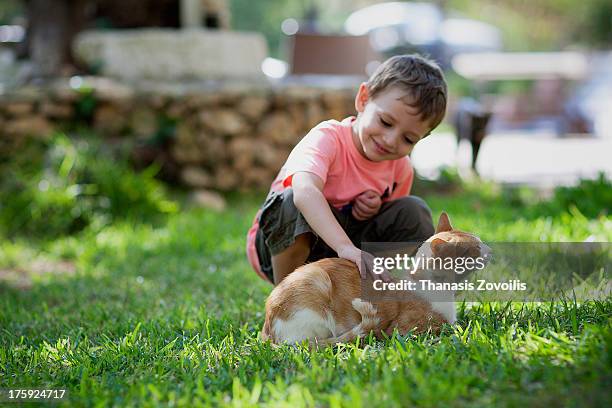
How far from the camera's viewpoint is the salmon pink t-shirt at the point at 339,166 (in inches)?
111

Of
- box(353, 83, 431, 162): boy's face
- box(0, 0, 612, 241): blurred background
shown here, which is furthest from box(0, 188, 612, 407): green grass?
box(0, 0, 612, 241): blurred background

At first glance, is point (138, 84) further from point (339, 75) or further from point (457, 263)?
point (457, 263)

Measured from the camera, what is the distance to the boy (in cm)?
267

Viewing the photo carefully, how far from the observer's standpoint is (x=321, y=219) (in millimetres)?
2594

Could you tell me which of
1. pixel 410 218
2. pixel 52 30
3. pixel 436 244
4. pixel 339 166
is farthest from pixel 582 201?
pixel 52 30

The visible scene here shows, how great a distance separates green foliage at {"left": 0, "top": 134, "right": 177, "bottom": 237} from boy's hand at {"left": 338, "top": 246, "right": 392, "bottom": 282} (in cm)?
356

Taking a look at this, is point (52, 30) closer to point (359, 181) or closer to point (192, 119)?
point (192, 119)

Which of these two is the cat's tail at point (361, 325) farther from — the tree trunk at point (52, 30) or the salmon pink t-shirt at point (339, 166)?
the tree trunk at point (52, 30)

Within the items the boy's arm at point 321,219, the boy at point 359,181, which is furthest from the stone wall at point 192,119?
the boy's arm at point 321,219

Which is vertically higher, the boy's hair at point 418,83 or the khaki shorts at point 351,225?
the boy's hair at point 418,83

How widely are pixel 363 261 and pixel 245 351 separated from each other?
56 cm

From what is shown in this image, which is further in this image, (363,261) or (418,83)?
(418,83)

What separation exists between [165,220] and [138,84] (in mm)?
1806

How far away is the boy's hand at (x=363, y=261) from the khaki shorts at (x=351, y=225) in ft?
0.95
